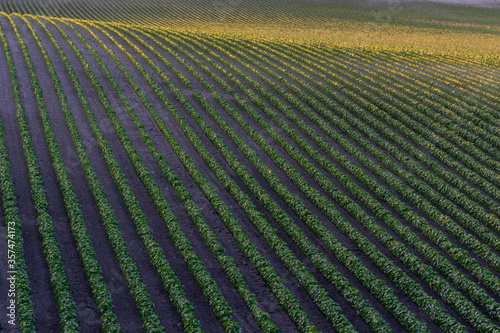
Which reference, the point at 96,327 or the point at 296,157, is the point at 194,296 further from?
the point at 296,157

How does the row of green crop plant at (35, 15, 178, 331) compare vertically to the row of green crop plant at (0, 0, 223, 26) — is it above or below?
below

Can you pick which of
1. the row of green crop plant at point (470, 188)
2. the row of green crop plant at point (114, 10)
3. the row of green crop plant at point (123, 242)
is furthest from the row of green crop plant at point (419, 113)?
the row of green crop plant at point (114, 10)

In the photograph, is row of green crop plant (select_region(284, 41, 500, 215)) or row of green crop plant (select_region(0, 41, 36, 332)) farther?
row of green crop plant (select_region(284, 41, 500, 215))

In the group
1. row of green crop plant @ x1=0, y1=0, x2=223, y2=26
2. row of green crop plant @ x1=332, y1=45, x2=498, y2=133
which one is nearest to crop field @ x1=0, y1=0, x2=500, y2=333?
row of green crop plant @ x1=332, y1=45, x2=498, y2=133

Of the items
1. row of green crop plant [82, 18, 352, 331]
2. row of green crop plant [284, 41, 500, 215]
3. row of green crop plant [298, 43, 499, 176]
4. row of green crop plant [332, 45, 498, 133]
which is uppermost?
row of green crop plant [332, 45, 498, 133]

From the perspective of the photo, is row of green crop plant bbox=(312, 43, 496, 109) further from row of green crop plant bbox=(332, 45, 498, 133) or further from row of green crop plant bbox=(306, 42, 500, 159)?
row of green crop plant bbox=(306, 42, 500, 159)

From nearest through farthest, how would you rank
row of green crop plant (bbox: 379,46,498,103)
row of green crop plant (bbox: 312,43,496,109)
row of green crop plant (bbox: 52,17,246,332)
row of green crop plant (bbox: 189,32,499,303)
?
row of green crop plant (bbox: 52,17,246,332) < row of green crop plant (bbox: 189,32,499,303) < row of green crop plant (bbox: 379,46,498,103) < row of green crop plant (bbox: 312,43,496,109)

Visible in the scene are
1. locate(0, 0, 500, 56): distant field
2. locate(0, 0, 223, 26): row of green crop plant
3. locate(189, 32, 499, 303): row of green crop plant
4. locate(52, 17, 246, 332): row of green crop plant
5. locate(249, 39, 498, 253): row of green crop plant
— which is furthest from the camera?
locate(0, 0, 223, 26): row of green crop plant
